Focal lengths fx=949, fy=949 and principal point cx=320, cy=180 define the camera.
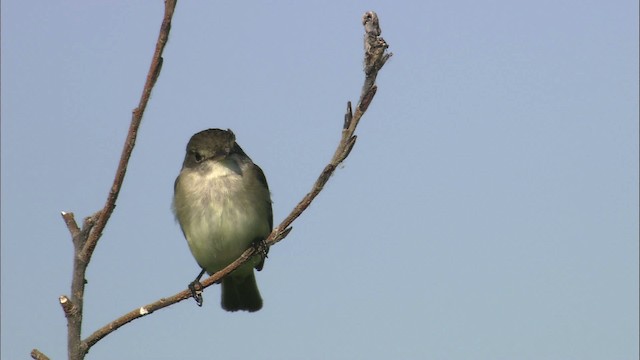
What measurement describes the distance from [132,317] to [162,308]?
19 cm

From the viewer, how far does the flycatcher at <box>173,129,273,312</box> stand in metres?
7.51

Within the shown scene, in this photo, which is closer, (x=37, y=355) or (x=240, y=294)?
(x=37, y=355)

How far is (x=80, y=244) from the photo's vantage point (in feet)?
10.1

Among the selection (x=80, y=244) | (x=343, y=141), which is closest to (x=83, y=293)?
(x=80, y=244)

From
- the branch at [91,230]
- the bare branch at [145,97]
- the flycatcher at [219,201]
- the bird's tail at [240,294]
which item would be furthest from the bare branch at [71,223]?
the bird's tail at [240,294]

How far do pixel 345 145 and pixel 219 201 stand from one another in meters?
4.22

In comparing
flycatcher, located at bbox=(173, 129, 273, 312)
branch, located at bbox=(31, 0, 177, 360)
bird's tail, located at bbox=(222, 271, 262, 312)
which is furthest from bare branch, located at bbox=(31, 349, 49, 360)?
bird's tail, located at bbox=(222, 271, 262, 312)

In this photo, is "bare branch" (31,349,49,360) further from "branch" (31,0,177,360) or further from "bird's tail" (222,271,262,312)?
"bird's tail" (222,271,262,312)

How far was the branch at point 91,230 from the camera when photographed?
9.29ft

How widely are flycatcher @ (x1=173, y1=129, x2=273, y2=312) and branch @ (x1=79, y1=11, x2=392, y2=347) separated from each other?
12.0ft

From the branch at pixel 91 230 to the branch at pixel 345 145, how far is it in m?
0.17

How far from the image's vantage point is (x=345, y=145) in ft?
11.2

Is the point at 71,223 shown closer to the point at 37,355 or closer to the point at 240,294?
the point at 37,355

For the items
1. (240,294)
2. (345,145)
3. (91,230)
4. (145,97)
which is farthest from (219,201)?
(145,97)
